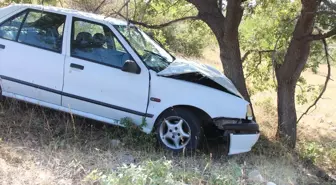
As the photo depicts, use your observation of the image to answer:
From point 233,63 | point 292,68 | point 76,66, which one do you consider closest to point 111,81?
point 76,66

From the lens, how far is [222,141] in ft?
19.5

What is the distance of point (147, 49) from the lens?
6.13 m

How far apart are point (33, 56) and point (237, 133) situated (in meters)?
2.97

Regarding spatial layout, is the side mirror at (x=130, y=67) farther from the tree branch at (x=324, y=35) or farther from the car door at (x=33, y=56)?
the tree branch at (x=324, y=35)

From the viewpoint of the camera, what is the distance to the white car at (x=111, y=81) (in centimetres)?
543

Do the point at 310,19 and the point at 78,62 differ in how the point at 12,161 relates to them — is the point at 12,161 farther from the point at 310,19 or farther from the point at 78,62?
the point at 310,19

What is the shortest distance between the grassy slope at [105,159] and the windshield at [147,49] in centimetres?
101

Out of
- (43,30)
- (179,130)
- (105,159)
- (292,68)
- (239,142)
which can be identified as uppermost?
(43,30)

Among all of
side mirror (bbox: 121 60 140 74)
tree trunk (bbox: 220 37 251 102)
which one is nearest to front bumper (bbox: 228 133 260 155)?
side mirror (bbox: 121 60 140 74)

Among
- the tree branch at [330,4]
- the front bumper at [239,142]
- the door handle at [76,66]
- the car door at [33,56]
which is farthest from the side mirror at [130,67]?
the tree branch at [330,4]

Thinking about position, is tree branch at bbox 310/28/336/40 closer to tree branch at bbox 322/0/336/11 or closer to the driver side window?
tree branch at bbox 322/0/336/11

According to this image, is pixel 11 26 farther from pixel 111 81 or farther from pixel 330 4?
pixel 330 4

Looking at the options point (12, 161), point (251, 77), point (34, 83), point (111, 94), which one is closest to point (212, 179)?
point (111, 94)

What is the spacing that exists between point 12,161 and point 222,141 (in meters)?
2.82
